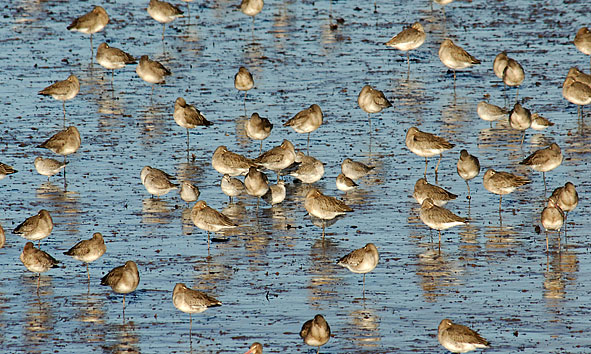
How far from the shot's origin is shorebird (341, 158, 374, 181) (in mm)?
21344

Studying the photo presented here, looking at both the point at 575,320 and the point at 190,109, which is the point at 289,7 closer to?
the point at 190,109

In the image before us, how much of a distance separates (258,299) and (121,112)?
12.7m

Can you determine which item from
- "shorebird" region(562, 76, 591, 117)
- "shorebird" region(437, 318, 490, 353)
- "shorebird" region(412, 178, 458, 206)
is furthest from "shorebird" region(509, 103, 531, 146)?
"shorebird" region(437, 318, 490, 353)

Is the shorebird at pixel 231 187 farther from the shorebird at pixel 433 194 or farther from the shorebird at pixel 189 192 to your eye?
the shorebird at pixel 433 194

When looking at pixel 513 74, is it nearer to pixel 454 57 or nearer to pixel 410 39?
pixel 454 57

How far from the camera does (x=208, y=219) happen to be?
17.9 m

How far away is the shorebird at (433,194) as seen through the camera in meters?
19.2

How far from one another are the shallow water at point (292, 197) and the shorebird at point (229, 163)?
1.68ft

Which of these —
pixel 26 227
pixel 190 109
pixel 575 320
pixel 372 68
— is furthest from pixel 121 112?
pixel 575 320

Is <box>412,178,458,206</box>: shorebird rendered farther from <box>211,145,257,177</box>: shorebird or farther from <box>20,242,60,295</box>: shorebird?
<box>20,242,60,295</box>: shorebird

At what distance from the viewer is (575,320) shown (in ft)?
48.1

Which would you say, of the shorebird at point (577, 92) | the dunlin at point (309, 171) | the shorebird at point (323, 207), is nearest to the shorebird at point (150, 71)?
the dunlin at point (309, 171)

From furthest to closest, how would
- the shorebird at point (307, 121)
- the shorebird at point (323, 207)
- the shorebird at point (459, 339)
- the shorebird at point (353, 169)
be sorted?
the shorebird at point (307, 121) → the shorebird at point (353, 169) → the shorebird at point (323, 207) → the shorebird at point (459, 339)

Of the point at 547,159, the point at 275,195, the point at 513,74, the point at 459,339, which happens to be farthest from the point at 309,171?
the point at 513,74
